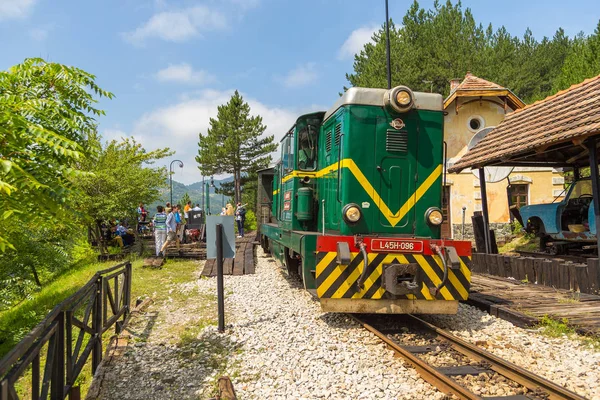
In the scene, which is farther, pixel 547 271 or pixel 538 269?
pixel 538 269

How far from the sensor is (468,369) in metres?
4.62

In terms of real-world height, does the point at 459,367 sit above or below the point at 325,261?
below

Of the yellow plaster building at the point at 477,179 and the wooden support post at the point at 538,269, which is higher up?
the yellow plaster building at the point at 477,179

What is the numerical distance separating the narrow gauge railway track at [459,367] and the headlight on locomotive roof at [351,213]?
4.90 feet

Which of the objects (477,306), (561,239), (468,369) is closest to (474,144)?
(561,239)

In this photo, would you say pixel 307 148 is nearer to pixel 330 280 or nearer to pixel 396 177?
pixel 396 177

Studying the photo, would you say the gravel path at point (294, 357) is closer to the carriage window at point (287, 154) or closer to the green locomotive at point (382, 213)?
the green locomotive at point (382, 213)

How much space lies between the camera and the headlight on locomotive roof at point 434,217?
6.70 meters

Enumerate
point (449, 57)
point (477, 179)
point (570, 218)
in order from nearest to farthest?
point (570, 218), point (477, 179), point (449, 57)

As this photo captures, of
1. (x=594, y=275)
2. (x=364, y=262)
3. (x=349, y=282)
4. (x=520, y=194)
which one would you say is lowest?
(x=594, y=275)

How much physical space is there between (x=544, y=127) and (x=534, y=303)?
4495mm

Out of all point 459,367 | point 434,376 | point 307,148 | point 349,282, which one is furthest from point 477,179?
point 434,376

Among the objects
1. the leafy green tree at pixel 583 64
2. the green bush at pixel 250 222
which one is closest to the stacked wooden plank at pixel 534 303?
the leafy green tree at pixel 583 64

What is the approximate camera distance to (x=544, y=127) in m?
9.92
